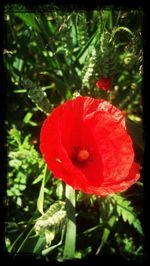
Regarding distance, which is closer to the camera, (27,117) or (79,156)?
(79,156)

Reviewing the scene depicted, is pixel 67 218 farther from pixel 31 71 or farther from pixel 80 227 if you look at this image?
pixel 31 71

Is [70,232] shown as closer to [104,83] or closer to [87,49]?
[104,83]

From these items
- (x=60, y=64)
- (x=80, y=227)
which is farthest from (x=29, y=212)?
(x=60, y=64)

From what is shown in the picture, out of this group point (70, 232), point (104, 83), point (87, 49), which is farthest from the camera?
point (87, 49)

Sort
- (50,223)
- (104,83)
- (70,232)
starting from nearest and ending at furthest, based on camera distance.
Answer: (50,223)
(70,232)
(104,83)

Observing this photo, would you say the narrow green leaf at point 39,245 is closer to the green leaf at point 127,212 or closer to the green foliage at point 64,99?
the green foliage at point 64,99

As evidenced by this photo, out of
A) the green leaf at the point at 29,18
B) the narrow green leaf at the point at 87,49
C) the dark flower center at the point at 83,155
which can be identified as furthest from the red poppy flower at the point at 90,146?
the green leaf at the point at 29,18

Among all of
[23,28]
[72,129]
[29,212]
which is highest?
[23,28]

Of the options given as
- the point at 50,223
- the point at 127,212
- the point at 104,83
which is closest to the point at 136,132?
the point at 104,83
